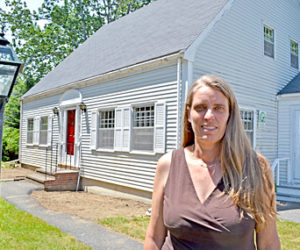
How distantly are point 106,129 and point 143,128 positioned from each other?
1861 mm

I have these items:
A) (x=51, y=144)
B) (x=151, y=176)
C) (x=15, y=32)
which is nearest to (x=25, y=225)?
(x=151, y=176)

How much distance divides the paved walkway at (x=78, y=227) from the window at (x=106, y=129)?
279cm

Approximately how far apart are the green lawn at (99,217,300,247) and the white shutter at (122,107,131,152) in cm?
286

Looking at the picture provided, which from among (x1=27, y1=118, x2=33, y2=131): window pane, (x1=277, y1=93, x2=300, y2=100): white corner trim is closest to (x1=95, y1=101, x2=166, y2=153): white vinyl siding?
(x1=277, y1=93, x2=300, y2=100): white corner trim

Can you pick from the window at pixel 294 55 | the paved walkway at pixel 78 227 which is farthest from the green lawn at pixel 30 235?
the window at pixel 294 55

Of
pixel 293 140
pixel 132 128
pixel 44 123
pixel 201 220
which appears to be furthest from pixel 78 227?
pixel 44 123

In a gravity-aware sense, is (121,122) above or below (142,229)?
above

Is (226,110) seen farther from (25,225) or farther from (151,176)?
(151,176)

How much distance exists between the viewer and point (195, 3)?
33.5ft

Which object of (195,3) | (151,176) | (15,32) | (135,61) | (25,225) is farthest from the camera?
(15,32)

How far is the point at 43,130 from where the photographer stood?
44.9 feet

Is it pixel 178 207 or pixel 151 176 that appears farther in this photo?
pixel 151 176

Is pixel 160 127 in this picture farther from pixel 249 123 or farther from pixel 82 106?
pixel 82 106

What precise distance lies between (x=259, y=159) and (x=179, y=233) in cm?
57
